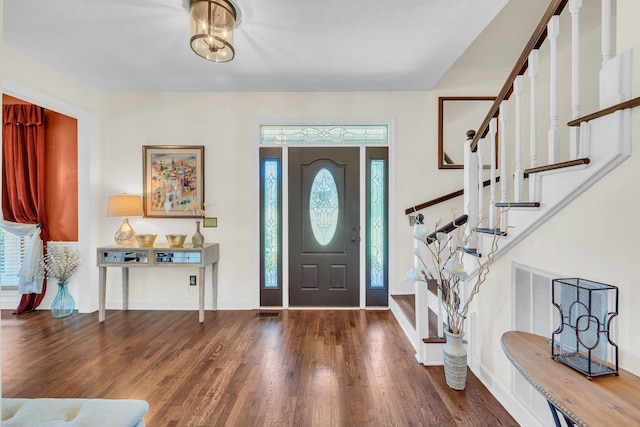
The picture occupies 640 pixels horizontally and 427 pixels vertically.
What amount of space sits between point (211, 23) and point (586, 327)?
276cm

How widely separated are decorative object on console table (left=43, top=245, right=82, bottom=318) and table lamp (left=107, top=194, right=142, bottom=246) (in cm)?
57

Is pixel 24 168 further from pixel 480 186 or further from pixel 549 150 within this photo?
pixel 549 150

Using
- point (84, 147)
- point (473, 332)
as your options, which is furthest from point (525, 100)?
point (84, 147)

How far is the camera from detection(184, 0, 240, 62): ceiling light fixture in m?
2.21

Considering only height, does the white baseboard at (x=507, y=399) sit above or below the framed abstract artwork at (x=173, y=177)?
below

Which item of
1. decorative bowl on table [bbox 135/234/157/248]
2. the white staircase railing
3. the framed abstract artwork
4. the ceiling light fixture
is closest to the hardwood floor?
the white staircase railing

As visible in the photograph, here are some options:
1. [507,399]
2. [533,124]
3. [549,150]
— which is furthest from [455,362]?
[533,124]

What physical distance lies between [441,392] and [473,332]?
1.74 feet

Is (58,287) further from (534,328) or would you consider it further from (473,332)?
(534,328)

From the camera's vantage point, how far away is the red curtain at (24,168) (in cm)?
377

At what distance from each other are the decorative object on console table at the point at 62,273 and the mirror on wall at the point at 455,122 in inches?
179

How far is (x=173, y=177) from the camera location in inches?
154

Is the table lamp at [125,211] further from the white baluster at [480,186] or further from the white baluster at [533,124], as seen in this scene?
the white baluster at [533,124]

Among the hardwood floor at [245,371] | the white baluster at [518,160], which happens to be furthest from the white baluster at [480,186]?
the hardwood floor at [245,371]
